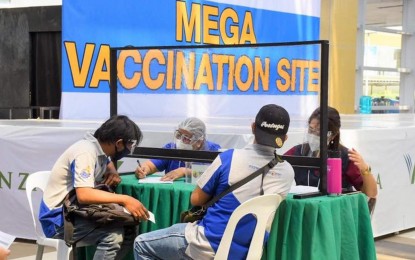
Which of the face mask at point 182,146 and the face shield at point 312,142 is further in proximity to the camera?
the face mask at point 182,146

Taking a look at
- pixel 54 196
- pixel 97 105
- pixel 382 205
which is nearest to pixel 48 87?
pixel 97 105

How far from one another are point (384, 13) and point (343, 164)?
1260cm

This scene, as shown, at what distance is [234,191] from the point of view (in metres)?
3.02

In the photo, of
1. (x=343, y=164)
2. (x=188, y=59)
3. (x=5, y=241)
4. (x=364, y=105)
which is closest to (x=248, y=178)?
(x=343, y=164)

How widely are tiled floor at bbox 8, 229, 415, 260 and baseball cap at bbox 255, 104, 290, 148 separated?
2689 millimetres

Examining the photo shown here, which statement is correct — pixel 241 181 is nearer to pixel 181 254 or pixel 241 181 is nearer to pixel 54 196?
pixel 181 254

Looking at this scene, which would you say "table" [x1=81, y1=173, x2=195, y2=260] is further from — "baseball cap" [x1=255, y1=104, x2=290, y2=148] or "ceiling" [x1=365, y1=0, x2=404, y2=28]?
"ceiling" [x1=365, y1=0, x2=404, y2=28]

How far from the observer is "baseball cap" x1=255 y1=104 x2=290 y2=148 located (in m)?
3.10

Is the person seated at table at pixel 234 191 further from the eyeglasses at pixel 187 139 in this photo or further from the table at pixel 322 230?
the eyeglasses at pixel 187 139

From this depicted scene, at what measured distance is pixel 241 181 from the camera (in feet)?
9.89

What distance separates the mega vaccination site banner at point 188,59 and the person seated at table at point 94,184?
995 mm

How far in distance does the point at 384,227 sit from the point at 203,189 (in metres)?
3.48

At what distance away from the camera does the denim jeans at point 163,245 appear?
3176 mm

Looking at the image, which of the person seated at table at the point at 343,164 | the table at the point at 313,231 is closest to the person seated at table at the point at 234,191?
the table at the point at 313,231
